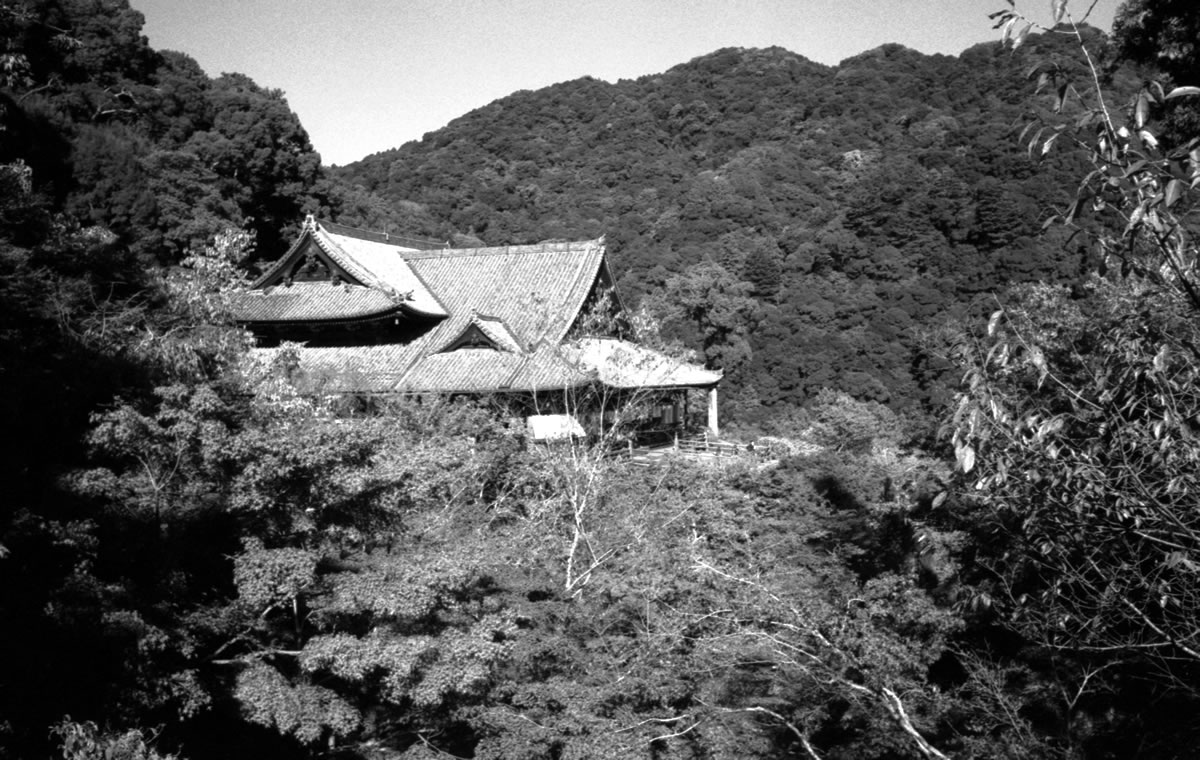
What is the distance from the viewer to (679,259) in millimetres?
39688

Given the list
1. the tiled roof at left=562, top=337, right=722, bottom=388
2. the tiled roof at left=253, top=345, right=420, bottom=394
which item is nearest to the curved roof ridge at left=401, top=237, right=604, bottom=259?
the tiled roof at left=562, top=337, right=722, bottom=388

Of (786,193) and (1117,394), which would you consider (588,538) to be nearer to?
(1117,394)

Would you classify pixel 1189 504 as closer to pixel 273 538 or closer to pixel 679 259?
pixel 273 538

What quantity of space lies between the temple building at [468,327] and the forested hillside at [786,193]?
9137mm

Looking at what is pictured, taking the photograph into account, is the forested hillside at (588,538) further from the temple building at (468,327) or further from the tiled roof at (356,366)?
the temple building at (468,327)

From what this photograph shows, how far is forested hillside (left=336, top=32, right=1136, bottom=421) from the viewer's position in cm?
3366

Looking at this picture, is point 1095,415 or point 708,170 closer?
point 1095,415

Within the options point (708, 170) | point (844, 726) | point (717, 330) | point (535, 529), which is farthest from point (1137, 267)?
point (708, 170)

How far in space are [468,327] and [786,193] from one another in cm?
3173

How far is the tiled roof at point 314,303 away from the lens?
735 inches

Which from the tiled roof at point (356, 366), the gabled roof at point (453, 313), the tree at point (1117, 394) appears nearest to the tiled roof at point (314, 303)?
the gabled roof at point (453, 313)

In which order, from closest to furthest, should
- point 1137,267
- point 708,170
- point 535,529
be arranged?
point 1137,267 → point 535,529 → point 708,170

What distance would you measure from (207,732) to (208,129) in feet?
95.3

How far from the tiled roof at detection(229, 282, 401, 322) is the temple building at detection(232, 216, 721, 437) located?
0.11 ft
